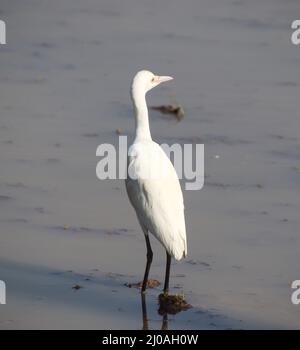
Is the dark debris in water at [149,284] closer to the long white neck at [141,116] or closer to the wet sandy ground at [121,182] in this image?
the wet sandy ground at [121,182]

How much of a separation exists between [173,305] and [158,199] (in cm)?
83

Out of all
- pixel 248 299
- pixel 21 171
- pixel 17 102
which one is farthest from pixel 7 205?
pixel 17 102

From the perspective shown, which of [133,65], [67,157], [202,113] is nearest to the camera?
[67,157]

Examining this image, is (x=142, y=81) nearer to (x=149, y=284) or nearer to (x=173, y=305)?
(x=149, y=284)

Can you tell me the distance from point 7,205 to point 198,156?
239 centimetres

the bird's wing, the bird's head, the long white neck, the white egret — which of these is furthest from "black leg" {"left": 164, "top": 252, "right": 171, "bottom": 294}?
the bird's head

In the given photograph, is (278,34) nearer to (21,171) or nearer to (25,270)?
(21,171)

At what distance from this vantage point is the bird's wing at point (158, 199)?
8.85 metres

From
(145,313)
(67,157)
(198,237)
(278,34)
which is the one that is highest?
(278,34)

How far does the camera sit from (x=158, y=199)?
898 centimetres

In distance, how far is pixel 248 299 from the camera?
29.0ft

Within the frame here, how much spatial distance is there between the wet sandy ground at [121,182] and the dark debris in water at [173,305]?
0.10m

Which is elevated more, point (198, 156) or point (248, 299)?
point (198, 156)

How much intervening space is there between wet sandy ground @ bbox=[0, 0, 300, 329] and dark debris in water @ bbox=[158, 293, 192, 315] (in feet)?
0.33
